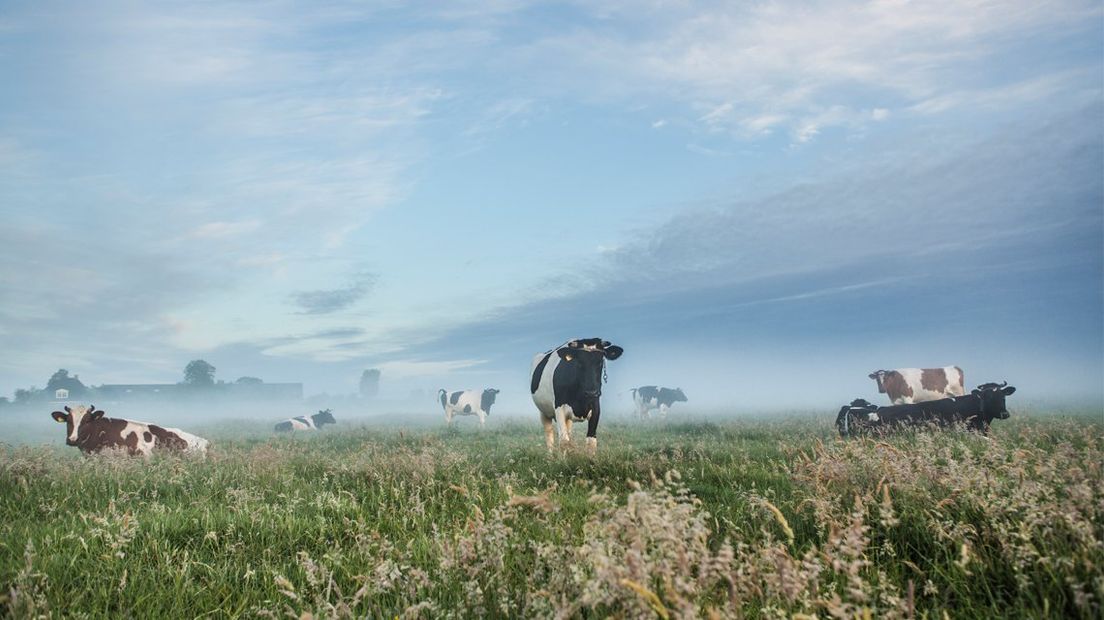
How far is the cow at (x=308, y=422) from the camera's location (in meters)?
37.9

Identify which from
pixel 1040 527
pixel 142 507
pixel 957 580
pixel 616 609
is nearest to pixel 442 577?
pixel 616 609

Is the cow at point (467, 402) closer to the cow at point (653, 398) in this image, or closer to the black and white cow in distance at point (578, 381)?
the cow at point (653, 398)

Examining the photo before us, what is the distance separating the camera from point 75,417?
54.3 ft

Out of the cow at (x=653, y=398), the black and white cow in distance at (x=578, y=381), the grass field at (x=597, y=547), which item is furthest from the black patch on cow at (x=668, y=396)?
the grass field at (x=597, y=547)

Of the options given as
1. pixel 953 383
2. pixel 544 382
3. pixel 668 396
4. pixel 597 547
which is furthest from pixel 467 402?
pixel 597 547

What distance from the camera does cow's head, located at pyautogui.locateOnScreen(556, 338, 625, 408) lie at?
1363 centimetres

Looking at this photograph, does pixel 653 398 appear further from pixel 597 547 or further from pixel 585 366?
pixel 597 547

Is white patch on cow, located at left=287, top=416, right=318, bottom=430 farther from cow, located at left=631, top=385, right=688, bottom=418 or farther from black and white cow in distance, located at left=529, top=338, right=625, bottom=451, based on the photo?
black and white cow in distance, located at left=529, top=338, right=625, bottom=451

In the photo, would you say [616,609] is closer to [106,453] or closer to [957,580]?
[957,580]

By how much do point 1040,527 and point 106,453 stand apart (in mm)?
15790

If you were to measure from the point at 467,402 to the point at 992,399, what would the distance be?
26302 millimetres

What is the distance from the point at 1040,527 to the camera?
380 centimetres

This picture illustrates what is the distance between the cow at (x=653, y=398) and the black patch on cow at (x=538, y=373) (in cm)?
2841

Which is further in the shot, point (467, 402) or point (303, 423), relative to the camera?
point (303, 423)
